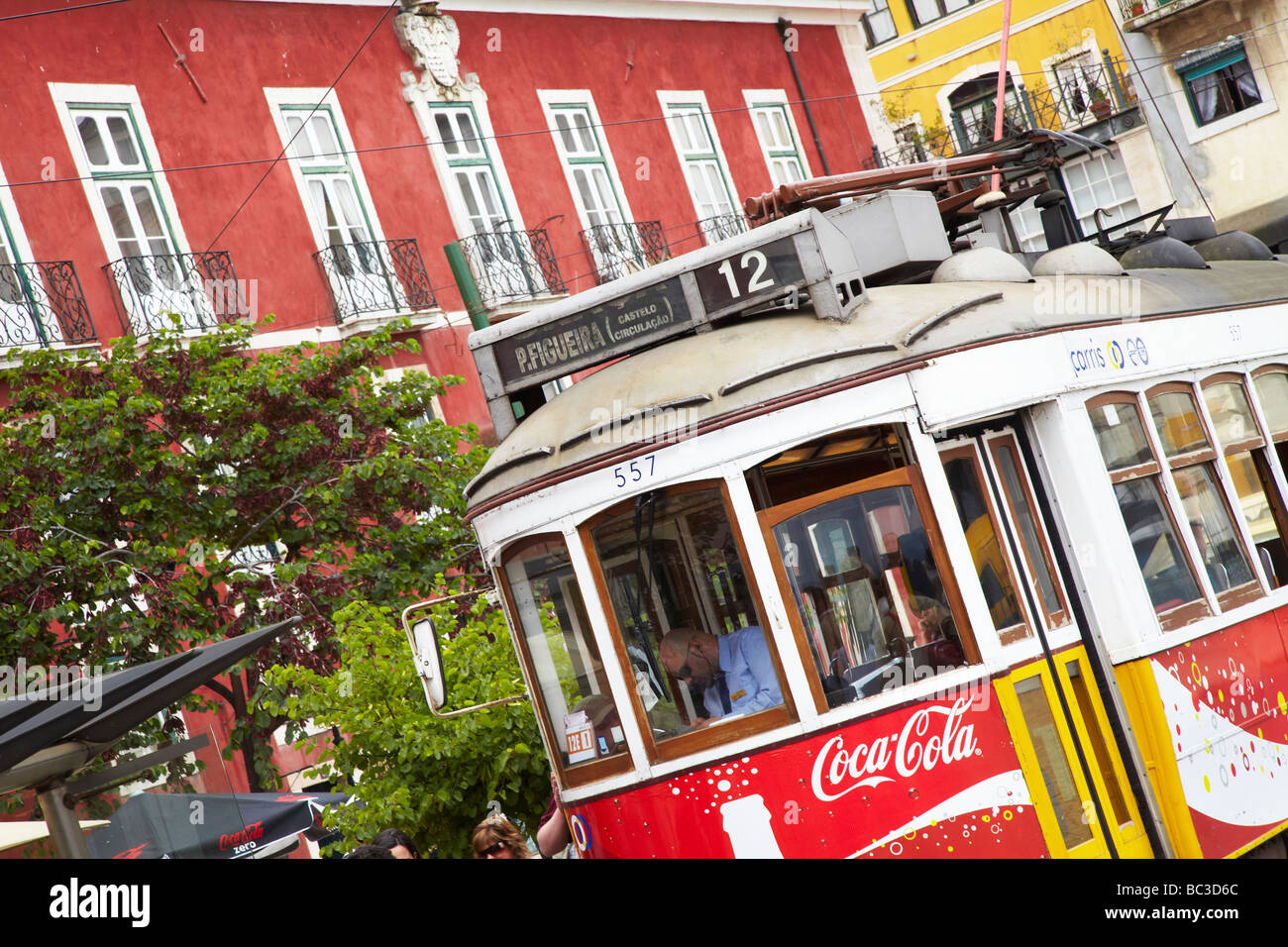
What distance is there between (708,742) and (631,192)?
18.8 m

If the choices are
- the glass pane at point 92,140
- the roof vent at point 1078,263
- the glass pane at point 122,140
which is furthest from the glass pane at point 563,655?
the glass pane at point 122,140

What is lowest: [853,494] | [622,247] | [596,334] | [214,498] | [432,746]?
[432,746]

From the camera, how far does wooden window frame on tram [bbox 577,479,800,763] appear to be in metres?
5.62

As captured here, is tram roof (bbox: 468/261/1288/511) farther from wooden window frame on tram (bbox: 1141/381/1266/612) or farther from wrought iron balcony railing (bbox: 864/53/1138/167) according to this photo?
wrought iron balcony railing (bbox: 864/53/1138/167)

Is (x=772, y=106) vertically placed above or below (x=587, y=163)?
above

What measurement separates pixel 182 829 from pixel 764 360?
3.90 m

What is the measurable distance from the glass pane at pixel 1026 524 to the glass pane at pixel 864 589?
0.54 m

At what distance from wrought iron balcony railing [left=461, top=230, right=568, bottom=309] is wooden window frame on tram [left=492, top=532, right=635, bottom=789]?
45.3ft

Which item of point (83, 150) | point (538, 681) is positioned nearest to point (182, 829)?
point (538, 681)

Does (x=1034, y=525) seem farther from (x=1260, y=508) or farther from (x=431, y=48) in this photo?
(x=431, y=48)

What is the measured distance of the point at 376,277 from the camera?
19109mm

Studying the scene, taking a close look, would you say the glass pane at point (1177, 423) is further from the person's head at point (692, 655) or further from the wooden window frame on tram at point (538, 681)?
the wooden window frame on tram at point (538, 681)

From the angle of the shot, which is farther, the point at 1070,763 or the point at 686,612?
the point at 686,612

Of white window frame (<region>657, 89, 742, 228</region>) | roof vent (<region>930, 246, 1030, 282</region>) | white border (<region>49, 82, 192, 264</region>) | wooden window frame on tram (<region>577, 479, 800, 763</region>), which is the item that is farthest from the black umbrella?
white window frame (<region>657, 89, 742, 228</region>)
